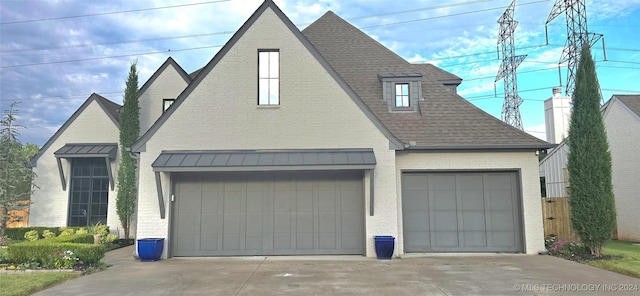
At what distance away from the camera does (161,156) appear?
11766 millimetres

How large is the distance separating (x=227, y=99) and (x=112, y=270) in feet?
18.5

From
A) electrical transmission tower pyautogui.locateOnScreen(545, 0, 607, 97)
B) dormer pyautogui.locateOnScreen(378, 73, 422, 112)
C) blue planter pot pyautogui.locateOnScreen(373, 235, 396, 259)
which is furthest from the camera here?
electrical transmission tower pyautogui.locateOnScreen(545, 0, 607, 97)

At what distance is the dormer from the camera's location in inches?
542

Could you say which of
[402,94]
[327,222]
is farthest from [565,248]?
[327,222]

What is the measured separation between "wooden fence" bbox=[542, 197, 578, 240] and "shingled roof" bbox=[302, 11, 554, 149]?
13.1 feet

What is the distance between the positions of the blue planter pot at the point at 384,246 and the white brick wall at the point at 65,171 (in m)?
11.8

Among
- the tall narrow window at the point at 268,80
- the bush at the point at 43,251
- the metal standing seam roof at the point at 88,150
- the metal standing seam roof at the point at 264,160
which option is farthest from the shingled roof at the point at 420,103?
the metal standing seam roof at the point at 88,150

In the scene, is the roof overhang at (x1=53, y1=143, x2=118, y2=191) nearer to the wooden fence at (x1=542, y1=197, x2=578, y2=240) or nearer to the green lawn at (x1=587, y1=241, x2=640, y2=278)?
the green lawn at (x1=587, y1=241, x2=640, y2=278)

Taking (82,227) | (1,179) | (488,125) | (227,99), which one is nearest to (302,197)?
(227,99)

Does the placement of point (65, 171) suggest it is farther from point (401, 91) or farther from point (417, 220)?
point (417, 220)

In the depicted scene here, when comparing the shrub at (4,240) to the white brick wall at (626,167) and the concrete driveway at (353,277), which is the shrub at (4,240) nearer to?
the concrete driveway at (353,277)

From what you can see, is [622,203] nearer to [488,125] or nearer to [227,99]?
[488,125]

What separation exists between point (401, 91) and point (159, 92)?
11.3 meters

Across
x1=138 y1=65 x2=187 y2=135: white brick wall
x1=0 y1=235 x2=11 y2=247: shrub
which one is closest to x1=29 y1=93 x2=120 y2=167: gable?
x1=138 y1=65 x2=187 y2=135: white brick wall
